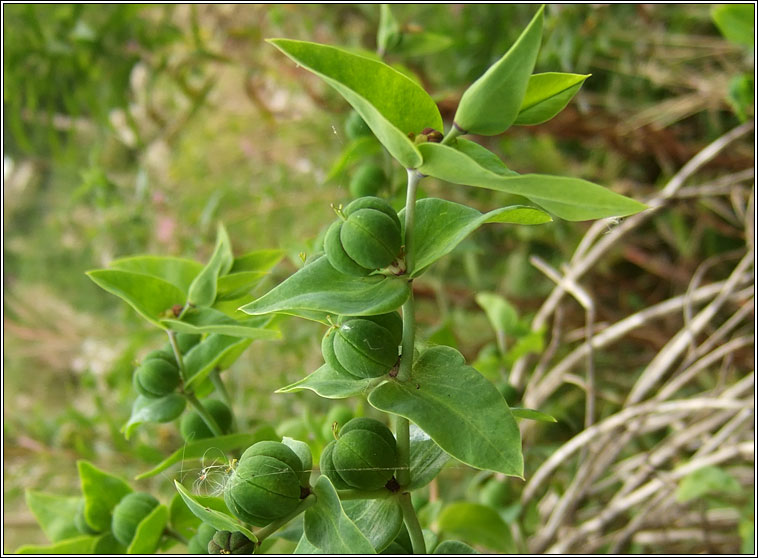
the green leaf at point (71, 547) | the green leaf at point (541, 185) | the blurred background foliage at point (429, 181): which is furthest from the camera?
the blurred background foliage at point (429, 181)

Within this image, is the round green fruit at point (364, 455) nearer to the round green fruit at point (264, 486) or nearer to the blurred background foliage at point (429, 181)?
the round green fruit at point (264, 486)

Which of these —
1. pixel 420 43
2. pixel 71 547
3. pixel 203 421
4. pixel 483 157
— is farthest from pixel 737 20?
pixel 71 547

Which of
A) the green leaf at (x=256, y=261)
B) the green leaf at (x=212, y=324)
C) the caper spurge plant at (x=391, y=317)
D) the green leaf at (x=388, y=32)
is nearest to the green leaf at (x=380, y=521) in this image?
the caper spurge plant at (x=391, y=317)

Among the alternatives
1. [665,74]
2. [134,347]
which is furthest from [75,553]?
[665,74]

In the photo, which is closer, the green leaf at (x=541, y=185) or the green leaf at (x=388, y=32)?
the green leaf at (x=541, y=185)

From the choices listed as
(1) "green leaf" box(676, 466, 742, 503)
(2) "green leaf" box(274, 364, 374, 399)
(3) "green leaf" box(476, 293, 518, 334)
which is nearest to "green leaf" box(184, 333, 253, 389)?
(2) "green leaf" box(274, 364, 374, 399)

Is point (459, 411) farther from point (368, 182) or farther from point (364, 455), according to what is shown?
point (368, 182)

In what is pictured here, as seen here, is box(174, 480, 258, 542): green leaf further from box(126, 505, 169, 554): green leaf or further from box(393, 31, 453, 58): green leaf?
box(393, 31, 453, 58): green leaf
